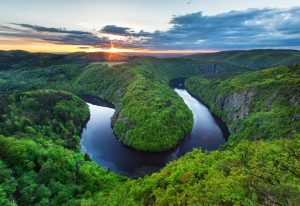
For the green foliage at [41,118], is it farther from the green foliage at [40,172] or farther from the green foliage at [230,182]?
the green foliage at [230,182]

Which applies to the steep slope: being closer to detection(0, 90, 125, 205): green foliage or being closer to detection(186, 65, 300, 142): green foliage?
detection(186, 65, 300, 142): green foliage

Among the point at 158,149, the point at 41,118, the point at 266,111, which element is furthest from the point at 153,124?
the point at 41,118

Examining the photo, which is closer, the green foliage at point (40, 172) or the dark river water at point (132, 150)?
the green foliage at point (40, 172)

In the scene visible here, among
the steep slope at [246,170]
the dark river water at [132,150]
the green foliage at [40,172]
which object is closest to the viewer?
the steep slope at [246,170]

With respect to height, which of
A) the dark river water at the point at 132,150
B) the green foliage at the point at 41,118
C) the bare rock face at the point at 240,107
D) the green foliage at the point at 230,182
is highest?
the green foliage at the point at 230,182

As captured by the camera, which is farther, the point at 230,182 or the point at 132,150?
the point at 132,150

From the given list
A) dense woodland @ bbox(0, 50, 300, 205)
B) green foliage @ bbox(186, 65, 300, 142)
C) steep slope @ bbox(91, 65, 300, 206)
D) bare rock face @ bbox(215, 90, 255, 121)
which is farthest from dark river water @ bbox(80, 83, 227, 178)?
steep slope @ bbox(91, 65, 300, 206)

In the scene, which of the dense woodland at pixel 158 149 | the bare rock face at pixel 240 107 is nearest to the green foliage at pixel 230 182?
the dense woodland at pixel 158 149

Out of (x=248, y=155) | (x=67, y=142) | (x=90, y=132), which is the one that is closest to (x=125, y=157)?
(x=67, y=142)

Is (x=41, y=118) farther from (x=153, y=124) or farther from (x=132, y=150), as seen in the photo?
(x=153, y=124)

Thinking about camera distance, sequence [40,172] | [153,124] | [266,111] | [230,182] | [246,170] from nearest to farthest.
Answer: [246,170], [230,182], [40,172], [266,111], [153,124]
